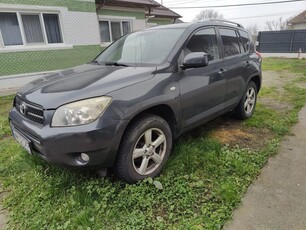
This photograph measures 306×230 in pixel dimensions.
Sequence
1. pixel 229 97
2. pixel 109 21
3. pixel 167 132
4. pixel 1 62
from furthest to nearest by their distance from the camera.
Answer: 1. pixel 109 21
2. pixel 1 62
3. pixel 229 97
4. pixel 167 132

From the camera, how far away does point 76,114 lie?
2.13 meters

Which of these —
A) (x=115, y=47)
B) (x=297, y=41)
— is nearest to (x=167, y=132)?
(x=115, y=47)

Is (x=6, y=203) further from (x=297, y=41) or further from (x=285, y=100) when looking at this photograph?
(x=297, y=41)

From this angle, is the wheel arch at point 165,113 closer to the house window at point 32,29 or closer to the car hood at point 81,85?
the car hood at point 81,85

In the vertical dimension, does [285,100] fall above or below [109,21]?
below

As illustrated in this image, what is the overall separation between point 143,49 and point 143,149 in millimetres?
1395

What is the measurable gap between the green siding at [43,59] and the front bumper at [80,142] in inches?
291

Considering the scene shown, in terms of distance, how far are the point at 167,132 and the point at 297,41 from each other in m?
19.4

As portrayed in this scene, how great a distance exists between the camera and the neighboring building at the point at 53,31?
827 centimetres

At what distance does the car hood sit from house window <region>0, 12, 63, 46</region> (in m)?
6.96

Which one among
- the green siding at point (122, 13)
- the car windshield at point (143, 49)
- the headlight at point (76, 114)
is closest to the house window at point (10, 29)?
the green siding at point (122, 13)

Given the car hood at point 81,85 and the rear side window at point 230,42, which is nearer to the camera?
the car hood at point 81,85

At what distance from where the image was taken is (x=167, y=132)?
2.75 meters

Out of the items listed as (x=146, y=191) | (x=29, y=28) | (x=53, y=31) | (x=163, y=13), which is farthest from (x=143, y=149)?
(x=163, y=13)
